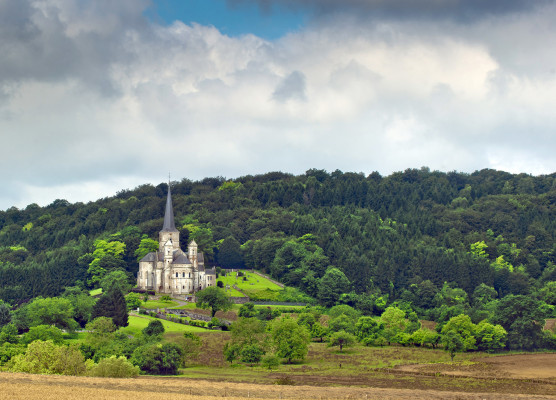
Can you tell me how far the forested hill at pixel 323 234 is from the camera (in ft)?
425

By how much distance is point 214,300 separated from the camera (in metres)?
103

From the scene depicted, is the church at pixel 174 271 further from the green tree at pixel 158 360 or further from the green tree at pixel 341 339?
the green tree at pixel 158 360

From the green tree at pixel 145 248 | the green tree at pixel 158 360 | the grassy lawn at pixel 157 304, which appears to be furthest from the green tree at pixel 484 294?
the green tree at pixel 158 360

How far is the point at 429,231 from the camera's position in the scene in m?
156

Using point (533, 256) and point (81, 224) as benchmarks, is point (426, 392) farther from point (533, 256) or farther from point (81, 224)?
point (81, 224)

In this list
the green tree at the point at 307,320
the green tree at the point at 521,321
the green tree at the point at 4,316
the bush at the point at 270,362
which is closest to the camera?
the bush at the point at 270,362

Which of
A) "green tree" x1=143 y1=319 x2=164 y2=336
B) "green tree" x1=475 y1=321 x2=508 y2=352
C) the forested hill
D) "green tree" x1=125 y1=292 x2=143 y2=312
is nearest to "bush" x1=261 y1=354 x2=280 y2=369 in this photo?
"green tree" x1=143 y1=319 x2=164 y2=336

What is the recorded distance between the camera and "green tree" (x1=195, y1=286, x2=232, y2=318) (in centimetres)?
10281

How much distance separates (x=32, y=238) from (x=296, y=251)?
69.5m

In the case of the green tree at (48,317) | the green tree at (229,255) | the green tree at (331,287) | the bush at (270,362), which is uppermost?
the green tree at (229,255)

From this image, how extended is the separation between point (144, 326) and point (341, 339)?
74.0 ft

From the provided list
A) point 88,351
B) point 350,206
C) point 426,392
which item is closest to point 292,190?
point 350,206

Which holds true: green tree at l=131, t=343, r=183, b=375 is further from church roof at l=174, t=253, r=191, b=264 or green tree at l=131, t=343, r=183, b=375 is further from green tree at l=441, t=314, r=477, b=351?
church roof at l=174, t=253, r=191, b=264

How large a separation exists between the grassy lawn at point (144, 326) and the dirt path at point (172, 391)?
25.4 metres
